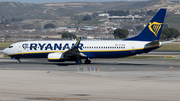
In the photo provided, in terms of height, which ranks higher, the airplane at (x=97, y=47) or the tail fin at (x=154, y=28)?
the tail fin at (x=154, y=28)

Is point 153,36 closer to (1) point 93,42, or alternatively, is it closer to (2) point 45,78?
(1) point 93,42

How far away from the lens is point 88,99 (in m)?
21.0

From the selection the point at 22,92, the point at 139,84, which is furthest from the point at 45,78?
the point at 139,84

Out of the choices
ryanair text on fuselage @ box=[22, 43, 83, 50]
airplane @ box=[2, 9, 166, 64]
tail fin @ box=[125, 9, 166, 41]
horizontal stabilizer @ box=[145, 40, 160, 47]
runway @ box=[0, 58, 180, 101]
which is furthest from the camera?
ryanair text on fuselage @ box=[22, 43, 83, 50]

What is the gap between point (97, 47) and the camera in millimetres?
47812

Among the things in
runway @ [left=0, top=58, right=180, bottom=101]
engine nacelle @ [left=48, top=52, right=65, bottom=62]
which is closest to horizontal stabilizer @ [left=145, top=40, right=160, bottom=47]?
runway @ [left=0, top=58, right=180, bottom=101]

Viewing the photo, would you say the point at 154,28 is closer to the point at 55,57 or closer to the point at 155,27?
the point at 155,27

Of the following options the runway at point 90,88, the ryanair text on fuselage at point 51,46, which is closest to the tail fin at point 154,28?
the ryanair text on fuselage at point 51,46

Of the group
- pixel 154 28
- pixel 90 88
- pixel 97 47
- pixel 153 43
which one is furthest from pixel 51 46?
pixel 90 88

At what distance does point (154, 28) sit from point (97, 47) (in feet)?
33.1

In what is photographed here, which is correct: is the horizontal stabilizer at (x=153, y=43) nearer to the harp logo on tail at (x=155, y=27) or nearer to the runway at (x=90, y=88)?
the harp logo on tail at (x=155, y=27)

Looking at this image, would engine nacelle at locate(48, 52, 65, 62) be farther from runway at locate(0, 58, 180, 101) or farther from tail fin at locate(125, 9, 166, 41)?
tail fin at locate(125, 9, 166, 41)

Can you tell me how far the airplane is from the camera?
151 feet

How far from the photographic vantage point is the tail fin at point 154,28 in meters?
46.7
